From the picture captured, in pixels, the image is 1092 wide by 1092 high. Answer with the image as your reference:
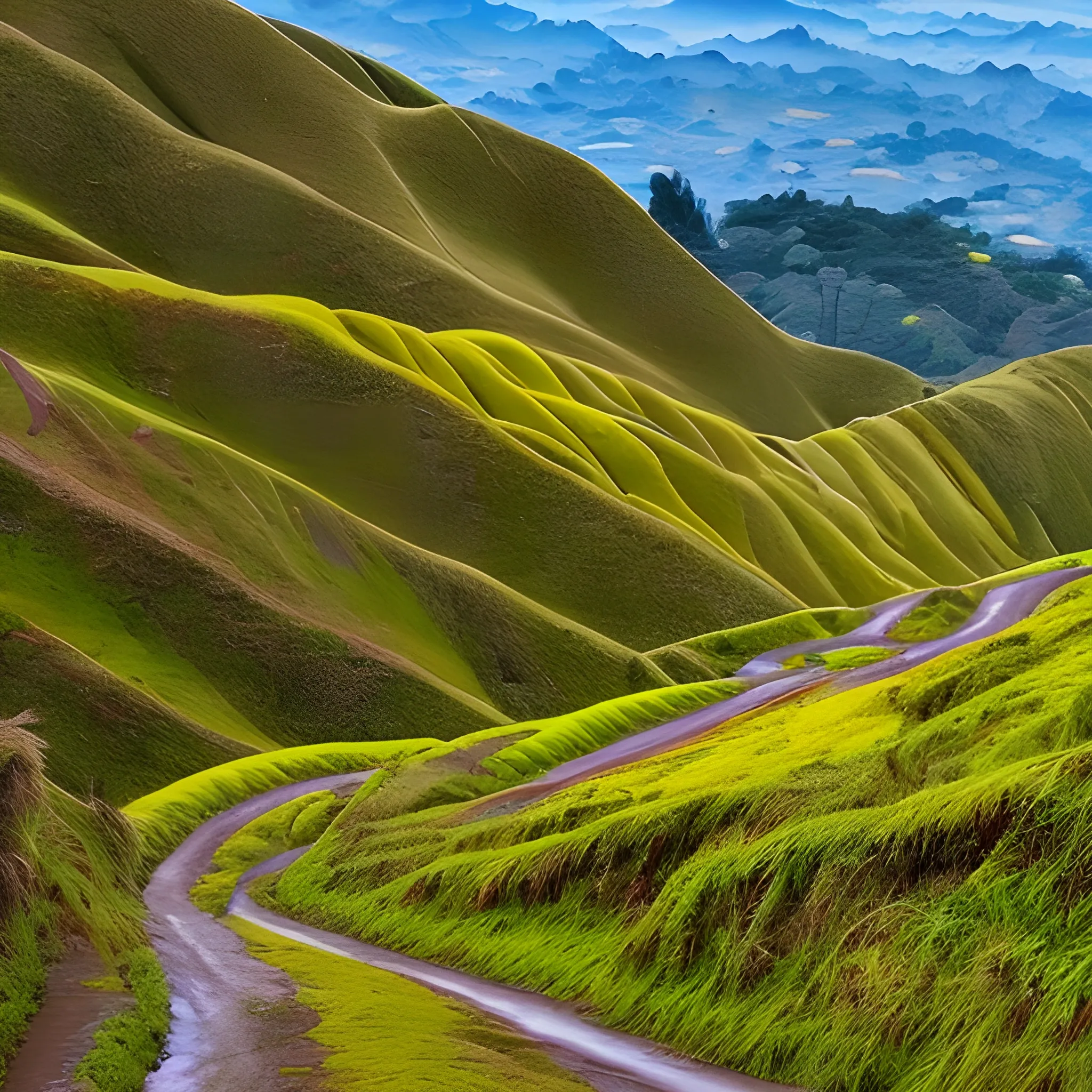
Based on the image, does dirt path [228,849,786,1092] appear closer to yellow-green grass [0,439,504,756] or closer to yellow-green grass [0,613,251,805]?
yellow-green grass [0,613,251,805]

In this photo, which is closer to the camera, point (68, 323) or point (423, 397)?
point (68, 323)

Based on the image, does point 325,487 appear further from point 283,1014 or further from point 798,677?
point 283,1014

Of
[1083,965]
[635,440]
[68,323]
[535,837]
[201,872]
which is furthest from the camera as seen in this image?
[635,440]

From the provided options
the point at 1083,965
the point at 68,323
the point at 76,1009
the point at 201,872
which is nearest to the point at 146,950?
the point at 76,1009

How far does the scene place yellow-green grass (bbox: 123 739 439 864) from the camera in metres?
57.7

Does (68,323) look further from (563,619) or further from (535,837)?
(535,837)

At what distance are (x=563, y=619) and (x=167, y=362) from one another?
155 feet

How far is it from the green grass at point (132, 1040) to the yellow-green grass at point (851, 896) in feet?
19.2

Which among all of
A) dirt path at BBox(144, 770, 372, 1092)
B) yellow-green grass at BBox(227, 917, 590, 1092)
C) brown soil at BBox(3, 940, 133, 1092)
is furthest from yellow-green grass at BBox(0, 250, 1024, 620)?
brown soil at BBox(3, 940, 133, 1092)

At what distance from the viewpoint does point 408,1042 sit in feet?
62.5

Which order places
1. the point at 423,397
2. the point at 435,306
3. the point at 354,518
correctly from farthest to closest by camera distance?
the point at 435,306 → the point at 423,397 → the point at 354,518

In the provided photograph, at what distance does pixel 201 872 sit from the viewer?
1951 inches

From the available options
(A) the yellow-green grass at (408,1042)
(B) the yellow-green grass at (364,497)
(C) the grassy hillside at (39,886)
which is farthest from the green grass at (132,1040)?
(B) the yellow-green grass at (364,497)

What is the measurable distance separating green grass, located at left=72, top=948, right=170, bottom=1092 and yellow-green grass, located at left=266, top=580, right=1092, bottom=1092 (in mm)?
Answer: 5851
